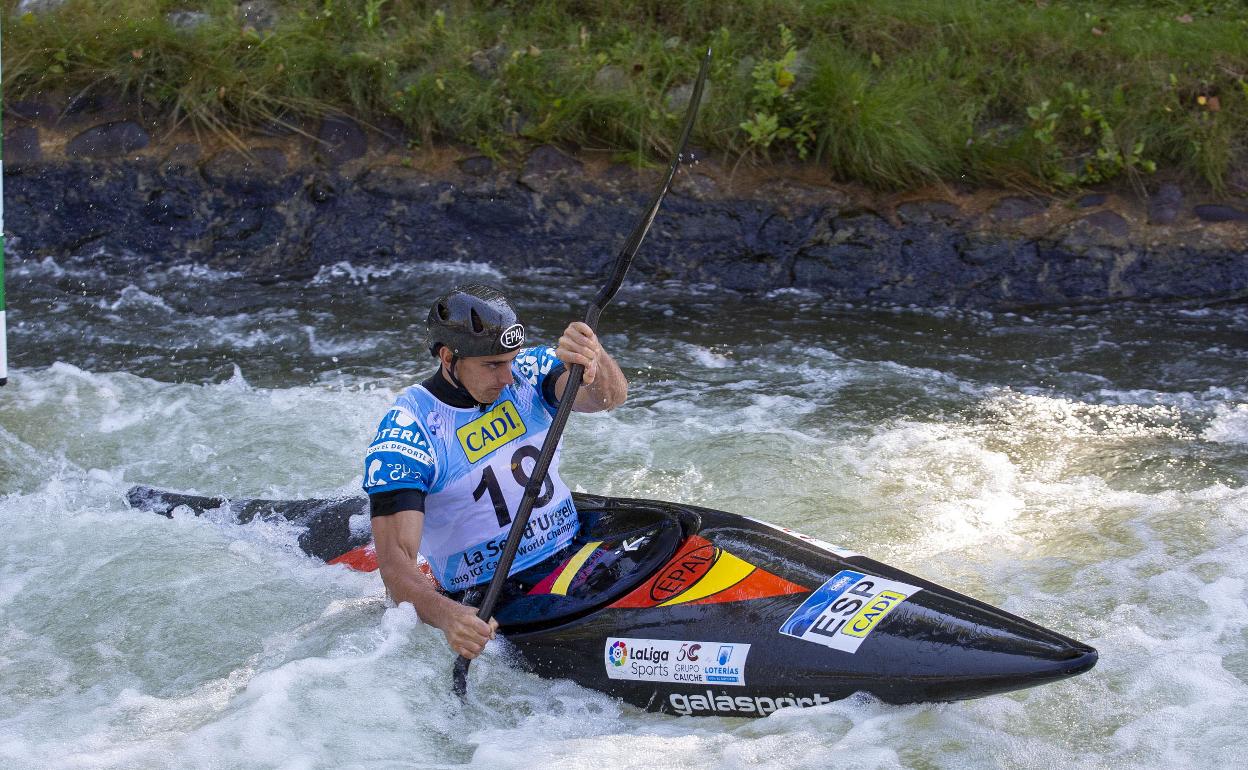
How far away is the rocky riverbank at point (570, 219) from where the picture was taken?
7320 mm

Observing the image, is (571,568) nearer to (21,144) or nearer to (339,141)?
(339,141)

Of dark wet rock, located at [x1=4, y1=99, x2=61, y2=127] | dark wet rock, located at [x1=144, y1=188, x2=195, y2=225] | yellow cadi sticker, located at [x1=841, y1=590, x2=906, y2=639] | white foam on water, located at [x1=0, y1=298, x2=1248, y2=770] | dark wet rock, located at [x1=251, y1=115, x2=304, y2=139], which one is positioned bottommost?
white foam on water, located at [x1=0, y1=298, x2=1248, y2=770]

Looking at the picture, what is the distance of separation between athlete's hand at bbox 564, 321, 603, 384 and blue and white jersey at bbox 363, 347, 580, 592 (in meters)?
0.24

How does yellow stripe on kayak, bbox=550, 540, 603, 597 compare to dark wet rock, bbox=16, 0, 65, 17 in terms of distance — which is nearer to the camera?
yellow stripe on kayak, bbox=550, 540, 603, 597

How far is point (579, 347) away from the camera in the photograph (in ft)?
11.5

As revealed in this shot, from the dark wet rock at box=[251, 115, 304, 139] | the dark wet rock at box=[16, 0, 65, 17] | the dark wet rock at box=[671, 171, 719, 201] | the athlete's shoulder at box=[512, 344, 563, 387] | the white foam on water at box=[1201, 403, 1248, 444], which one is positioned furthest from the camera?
the dark wet rock at box=[16, 0, 65, 17]

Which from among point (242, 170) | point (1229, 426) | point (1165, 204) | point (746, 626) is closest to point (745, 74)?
point (1165, 204)

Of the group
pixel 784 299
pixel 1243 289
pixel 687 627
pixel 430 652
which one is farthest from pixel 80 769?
pixel 1243 289

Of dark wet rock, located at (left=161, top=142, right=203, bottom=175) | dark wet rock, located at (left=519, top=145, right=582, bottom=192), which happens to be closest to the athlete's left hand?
dark wet rock, located at (left=519, top=145, right=582, bottom=192)

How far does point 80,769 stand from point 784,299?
4.94m

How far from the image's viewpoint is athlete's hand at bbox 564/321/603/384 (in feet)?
11.5

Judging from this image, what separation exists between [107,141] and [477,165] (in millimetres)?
2340

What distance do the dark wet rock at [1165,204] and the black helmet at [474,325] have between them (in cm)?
511

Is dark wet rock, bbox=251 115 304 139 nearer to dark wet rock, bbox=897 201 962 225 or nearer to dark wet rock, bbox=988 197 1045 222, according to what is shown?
dark wet rock, bbox=897 201 962 225
